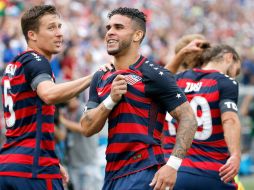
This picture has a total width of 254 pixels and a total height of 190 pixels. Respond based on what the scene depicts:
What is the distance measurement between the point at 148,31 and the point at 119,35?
17083 millimetres

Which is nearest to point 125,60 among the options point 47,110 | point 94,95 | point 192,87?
point 94,95

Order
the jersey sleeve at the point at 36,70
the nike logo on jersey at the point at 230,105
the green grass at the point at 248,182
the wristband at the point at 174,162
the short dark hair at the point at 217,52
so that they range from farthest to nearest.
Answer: the green grass at the point at 248,182, the short dark hair at the point at 217,52, the nike logo on jersey at the point at 230,105, the jersey sleeve at the point at 36,70, the wristband at the point at 174,162

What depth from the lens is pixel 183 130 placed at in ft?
21.0

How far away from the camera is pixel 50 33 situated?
750 cm

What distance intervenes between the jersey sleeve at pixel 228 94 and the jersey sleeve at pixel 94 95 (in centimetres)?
168

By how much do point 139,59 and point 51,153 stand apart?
1.22 metres

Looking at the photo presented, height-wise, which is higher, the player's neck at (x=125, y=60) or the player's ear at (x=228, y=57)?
the player's ear at (x=228, y=57)

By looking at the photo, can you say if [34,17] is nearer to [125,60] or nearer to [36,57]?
[36,57]

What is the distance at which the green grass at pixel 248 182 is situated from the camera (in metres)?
15.7

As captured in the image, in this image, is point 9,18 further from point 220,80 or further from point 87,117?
point 87,117

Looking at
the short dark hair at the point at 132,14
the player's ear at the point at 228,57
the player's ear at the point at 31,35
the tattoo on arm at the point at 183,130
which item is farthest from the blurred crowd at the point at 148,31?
the tattoo on arm at the point at 183,130

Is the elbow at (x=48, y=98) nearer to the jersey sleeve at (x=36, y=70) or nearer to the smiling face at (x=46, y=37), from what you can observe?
the jersey sleeve at (x=36, y=70)

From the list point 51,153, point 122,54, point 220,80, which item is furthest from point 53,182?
point 220,80

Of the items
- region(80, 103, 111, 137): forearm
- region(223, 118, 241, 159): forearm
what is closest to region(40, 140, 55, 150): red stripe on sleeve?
region(80, 103, 111, 137): forearm
